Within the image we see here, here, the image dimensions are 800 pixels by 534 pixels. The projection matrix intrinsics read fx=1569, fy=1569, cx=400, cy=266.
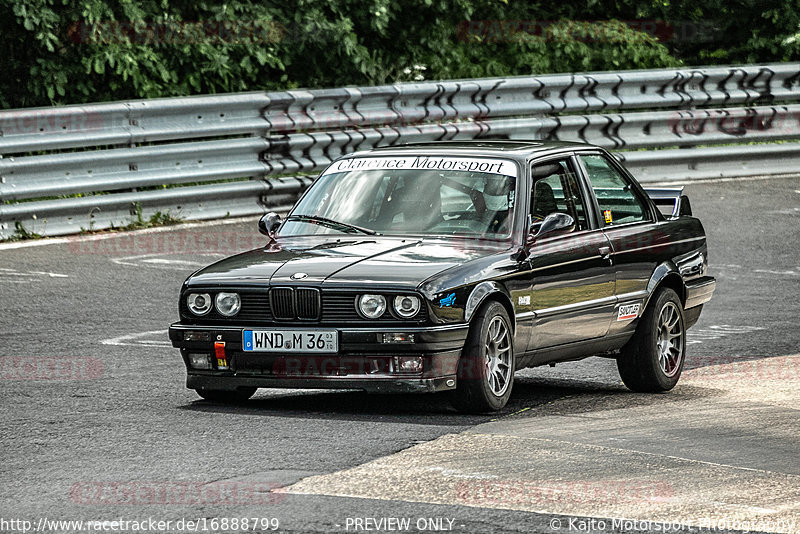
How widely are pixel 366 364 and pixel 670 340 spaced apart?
2.72 metres

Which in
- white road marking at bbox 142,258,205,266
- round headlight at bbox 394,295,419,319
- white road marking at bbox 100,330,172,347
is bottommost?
white road marking at bbox 100,330,172,347

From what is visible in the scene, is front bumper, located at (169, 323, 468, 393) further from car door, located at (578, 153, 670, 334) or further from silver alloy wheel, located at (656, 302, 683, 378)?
silver alloy wheel, located at (656, 302, 683, 378)

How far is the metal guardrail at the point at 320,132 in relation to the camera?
14.7 metres

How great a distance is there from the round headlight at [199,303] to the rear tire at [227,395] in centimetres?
44

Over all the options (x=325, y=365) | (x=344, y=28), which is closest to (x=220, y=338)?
(x=325, y=365)

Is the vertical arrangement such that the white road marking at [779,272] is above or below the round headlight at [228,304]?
below

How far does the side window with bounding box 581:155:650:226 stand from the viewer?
981cm

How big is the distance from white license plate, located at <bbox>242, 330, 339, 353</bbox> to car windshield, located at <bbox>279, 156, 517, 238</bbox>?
1165 mm

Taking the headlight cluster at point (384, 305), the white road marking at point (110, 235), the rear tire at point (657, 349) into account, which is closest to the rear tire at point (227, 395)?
the headlight cluster at point (384, 305)

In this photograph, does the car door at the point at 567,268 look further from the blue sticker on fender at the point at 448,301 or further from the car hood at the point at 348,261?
the blue sticker on fender at the point at 448,301

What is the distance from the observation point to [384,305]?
804 cm

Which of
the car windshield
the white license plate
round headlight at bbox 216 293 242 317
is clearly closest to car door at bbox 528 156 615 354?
the car windshield

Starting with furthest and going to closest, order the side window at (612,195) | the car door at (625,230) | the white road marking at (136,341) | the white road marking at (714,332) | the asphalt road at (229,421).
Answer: the white road marking at (714,332), the white road marking at (136,341), the side window at (612,195), the car door at (625,230), the asphalt road at (229,421)

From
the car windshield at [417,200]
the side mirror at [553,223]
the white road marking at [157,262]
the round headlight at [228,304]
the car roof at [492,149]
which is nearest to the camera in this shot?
the round headlight at [228,304]
